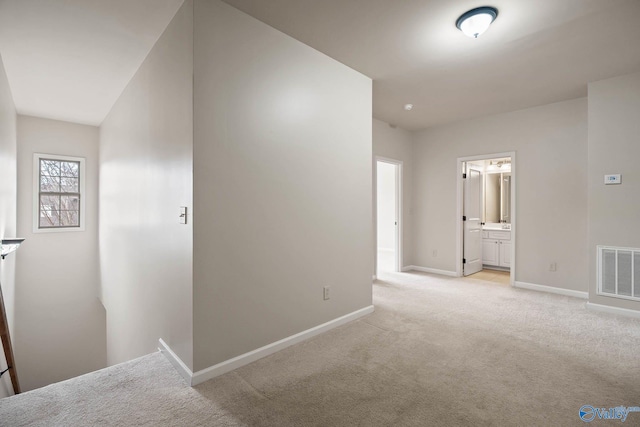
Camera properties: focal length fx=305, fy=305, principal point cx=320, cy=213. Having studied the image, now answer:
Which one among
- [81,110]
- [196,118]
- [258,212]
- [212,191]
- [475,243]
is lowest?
[475,243]

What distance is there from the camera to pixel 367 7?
2346 mm

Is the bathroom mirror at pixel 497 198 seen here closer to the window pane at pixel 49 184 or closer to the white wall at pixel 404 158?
the white wall at pixel 404 158

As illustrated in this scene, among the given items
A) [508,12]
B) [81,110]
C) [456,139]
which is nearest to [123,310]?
[81,110]

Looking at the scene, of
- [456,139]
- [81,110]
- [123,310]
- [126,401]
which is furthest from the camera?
[456,139]

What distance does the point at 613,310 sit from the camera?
3.62 m

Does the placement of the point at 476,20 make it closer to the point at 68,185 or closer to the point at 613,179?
the point at 613,179

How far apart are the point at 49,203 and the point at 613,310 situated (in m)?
8.67

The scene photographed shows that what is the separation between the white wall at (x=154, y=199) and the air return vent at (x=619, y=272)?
462 centimetres

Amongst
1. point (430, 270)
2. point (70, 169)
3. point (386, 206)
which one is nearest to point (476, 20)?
point (430, 270)

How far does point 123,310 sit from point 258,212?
3.00 meters

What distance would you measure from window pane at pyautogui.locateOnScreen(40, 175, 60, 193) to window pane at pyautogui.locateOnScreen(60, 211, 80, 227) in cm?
44

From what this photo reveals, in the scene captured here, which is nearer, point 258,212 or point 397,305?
point 258,212

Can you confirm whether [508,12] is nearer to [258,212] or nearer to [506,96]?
[506,96]

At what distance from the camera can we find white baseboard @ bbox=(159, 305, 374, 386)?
7.12 feet
